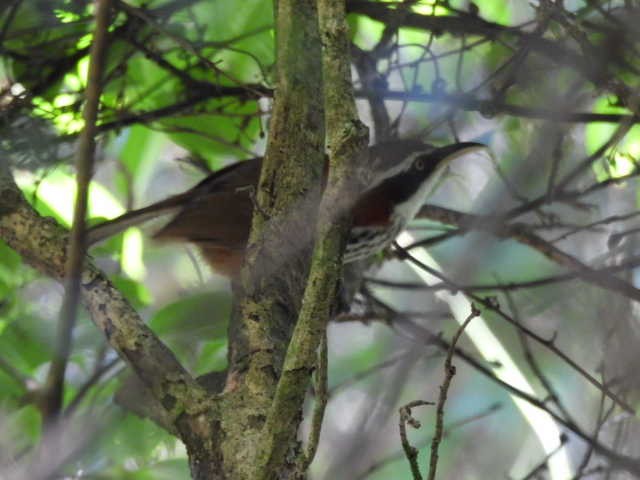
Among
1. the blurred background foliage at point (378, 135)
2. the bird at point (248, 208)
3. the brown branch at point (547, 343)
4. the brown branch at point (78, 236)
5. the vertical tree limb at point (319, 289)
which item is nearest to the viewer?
the brown branch at point (78, 236)

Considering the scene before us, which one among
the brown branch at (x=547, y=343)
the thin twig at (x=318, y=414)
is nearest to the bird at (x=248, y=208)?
the brown branch at (x=547, y=343)

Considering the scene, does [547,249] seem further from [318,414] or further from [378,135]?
[318,414]

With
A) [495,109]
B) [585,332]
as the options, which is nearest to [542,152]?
[585,332]

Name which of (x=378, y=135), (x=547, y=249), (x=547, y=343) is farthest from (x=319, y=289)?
(x=378, y=135)

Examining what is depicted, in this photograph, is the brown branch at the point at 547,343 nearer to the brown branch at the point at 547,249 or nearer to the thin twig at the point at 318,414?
the brown branch at the point at 547,249

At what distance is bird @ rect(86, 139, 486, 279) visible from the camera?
96.0 inches

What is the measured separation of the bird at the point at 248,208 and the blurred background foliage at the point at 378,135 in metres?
0.06

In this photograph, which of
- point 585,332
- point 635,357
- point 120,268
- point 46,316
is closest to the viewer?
point 635,357

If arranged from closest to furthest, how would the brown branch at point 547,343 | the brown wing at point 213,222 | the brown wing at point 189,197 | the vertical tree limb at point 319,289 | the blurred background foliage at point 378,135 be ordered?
the vertical tree limb at point 319,289, the brown branch at point 547,343, the blurred background foliage at point 378,135, the brown wing at point 189,197, the brown wing at point 213,222

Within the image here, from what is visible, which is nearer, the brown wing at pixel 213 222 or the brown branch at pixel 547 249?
the brown branch at pixel 547 249

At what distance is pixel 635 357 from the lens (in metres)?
1.24

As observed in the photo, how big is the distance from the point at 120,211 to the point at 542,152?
6.45 feet

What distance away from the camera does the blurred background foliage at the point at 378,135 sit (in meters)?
1.94

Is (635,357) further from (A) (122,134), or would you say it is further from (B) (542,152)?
(A) (122,134)
